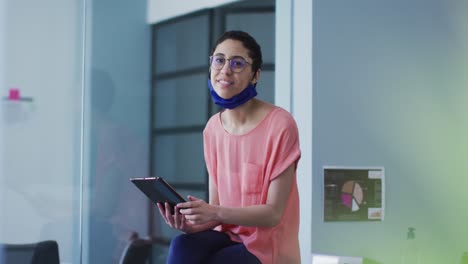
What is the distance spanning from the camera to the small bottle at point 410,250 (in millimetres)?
3203

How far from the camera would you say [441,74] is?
333cm

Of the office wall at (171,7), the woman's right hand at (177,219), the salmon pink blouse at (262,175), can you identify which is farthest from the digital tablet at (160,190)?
the office wall at (171,7)

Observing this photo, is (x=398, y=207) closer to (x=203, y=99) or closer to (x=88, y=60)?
(x=203, y=99)

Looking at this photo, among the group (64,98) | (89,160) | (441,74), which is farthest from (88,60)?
(441,74)

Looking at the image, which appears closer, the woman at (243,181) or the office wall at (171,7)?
the woman at (243,181)

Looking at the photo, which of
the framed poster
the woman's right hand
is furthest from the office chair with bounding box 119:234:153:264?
the woman's right hand

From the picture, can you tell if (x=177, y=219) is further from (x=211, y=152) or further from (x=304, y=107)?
(x=304, y=107)

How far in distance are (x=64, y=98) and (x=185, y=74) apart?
1.94 feet

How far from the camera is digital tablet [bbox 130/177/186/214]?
1582 millimetres

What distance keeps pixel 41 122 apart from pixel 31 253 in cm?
56

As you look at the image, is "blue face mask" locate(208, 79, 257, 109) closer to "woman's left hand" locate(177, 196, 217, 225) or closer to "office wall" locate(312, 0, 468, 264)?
"woman's left hand" locate(177, 196, 217, 225)

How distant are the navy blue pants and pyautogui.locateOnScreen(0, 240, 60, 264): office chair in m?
1.52

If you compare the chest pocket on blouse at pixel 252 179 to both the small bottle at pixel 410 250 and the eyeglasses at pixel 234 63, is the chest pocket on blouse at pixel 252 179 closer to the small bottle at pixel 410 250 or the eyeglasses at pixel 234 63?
the eyeglasses at pixel 234 63

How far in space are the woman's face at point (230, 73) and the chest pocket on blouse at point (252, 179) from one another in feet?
0.62
